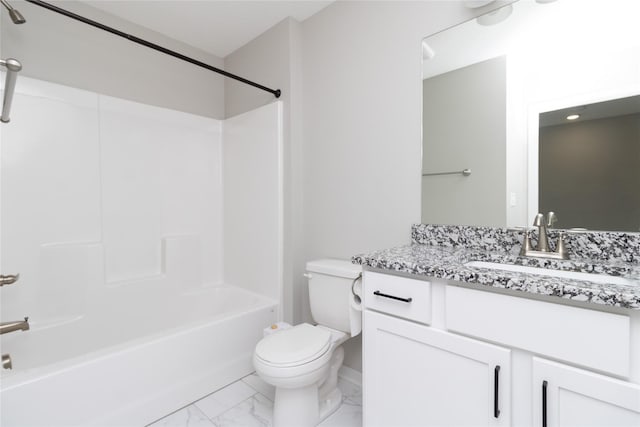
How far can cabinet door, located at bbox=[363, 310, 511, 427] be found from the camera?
2.95 feet

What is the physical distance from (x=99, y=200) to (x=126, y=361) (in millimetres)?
1150

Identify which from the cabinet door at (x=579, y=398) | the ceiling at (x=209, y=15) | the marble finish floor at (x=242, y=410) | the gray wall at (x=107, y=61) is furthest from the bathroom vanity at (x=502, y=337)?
the gray wall at (x=107, y=61)

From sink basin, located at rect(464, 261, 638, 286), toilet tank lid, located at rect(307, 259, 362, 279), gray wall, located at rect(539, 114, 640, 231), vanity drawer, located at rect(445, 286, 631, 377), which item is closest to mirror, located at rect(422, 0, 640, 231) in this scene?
gray wall, located at rect(539, 114, 640, 231)

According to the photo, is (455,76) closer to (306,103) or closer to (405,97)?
(405,97)

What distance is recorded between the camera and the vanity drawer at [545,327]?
72 centimetres

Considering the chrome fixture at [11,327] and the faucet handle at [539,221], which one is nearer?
the faucet handle at [539,221]

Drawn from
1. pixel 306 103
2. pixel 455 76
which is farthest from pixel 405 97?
pixel 306 103

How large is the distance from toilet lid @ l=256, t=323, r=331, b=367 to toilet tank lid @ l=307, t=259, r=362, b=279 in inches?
12.4

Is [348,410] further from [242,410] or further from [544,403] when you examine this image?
[544,403]

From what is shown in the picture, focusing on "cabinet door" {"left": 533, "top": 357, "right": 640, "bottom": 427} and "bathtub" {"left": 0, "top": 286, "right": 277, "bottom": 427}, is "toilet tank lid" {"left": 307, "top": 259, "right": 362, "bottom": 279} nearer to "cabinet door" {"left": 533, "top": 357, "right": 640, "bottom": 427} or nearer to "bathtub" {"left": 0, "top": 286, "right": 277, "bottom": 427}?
"bathtub" {"left": 0, "top": 286, "right": 277, "bottom": 427}

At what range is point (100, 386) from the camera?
1420 millimetres

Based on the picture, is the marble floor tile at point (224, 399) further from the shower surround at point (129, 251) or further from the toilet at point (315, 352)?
the toilet at point (315, 352)

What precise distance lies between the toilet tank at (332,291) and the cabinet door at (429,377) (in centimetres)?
44

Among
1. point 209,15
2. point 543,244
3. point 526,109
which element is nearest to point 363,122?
point 526,109
